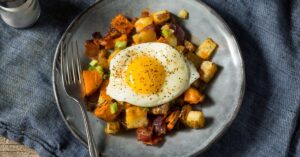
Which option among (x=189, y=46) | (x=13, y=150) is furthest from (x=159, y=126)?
(x=13, y=150)

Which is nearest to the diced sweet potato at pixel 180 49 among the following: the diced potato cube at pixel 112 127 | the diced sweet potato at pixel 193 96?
the diced sweet potato at pixel 193 96

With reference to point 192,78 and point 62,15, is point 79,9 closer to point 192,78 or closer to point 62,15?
point 62,15

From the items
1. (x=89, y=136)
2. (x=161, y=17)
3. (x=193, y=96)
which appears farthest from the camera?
(x=161, y=17)

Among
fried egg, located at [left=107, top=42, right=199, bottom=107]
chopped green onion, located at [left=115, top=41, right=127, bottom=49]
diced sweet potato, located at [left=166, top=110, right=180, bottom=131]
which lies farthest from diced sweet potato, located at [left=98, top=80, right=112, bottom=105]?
diced sweet potato, located at [left=166, top=110, right=180, bottom=131]

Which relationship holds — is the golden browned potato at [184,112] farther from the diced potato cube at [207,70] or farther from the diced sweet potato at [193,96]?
the diced potato cube at [207,70]

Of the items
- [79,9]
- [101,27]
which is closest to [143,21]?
[101,27]

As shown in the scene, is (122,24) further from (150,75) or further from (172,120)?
(172,120)

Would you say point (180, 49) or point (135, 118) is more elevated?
point (180, 49)
